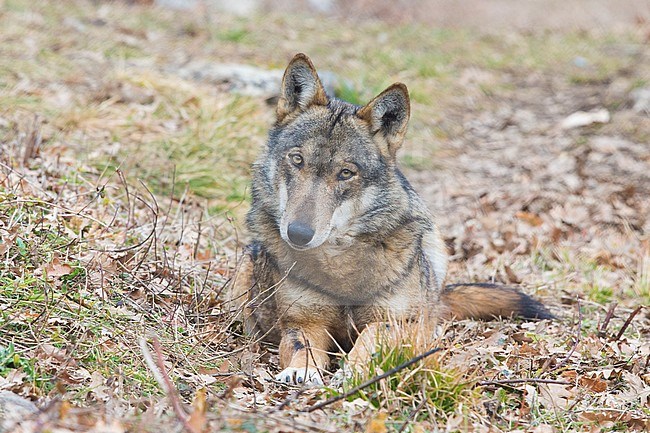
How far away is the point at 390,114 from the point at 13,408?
2695 millimetres

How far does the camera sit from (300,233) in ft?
13.8

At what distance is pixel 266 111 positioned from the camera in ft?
32.6

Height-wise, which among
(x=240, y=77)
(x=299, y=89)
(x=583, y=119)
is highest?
(x=299, y=89)

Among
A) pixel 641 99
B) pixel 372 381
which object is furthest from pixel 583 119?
pixel 372 381

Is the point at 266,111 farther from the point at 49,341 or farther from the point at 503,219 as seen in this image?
the point at 49,341

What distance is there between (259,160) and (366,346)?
148cm

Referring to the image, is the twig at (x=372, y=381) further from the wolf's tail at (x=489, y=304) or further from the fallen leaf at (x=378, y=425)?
→ the wolf's tail at (x=489, y=304)

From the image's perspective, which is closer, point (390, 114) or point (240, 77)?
point (390, 114)

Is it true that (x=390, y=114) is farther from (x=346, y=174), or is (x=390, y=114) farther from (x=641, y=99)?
(x=641, y=99)

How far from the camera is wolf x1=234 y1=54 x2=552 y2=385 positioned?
445 cm

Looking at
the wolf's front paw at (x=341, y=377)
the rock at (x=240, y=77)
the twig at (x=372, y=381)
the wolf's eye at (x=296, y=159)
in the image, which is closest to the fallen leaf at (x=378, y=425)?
the twig at (x=372, y=381)

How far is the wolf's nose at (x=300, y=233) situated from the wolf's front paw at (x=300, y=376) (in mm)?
701

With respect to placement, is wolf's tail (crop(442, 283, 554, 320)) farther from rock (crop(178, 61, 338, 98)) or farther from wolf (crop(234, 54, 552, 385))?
rock (crop(178, 61, 338, 98))

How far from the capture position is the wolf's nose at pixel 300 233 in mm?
4191
